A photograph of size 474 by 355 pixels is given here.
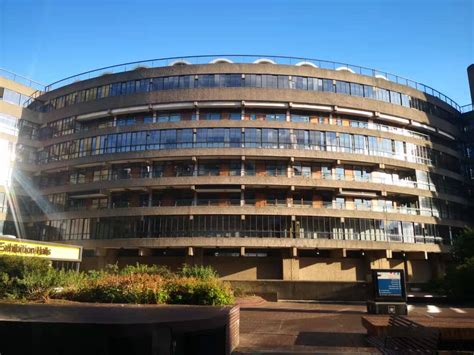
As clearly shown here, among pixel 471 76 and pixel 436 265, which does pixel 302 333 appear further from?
pixel 471 76

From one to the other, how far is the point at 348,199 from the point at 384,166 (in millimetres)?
4967

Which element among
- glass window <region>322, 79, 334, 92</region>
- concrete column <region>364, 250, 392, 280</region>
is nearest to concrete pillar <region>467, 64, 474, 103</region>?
glass window <region>322, 79, 334, 92</region>

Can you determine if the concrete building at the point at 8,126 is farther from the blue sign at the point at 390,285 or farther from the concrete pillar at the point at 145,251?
the blue sign at the point at 390,285

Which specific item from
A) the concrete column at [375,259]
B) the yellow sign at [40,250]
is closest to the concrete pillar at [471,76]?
the concrete column at [375,259]

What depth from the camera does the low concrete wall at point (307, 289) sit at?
26.3 meters

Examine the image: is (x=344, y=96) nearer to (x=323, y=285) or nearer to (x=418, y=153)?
(x=418, y=153)

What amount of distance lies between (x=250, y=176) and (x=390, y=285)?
21431 mm

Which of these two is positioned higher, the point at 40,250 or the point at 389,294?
the point at 40,250

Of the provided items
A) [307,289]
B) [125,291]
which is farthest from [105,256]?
[125,291]

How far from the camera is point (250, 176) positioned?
120 ft

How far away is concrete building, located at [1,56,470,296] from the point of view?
3628 centimetres

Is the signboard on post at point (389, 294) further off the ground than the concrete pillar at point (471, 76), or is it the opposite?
the concrete pillar at point (471, 76)

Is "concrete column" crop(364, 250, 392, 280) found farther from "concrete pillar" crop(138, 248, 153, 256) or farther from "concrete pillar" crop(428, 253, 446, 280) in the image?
"concrete pillar" crop(138, 248, 153, 256)

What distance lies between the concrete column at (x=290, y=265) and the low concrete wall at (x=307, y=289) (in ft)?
27.2
